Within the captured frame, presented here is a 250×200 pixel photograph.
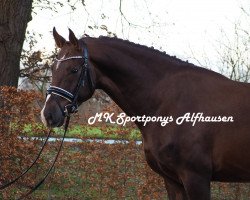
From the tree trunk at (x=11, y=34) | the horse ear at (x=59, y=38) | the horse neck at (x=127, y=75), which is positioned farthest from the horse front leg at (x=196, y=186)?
the tree trunk at (x=11, y=34)

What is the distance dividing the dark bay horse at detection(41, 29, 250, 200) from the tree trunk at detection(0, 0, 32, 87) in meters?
3.96

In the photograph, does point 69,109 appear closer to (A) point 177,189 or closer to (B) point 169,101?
(B) point 169,101

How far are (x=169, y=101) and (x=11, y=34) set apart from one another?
4608mm

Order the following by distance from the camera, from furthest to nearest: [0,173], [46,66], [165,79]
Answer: [46,66] < [0,173] < [165,79]

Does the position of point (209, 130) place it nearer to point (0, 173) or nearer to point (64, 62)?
point (64, 62)

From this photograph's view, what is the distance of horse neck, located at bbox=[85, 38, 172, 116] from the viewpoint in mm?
4273

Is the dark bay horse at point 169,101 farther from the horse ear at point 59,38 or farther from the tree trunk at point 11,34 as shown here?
the tree trunk at point 11,34

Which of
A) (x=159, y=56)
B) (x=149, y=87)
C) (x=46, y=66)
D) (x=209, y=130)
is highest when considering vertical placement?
(x=46, y=66)

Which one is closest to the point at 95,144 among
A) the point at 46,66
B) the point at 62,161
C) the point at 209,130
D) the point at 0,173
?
the point at 62,161

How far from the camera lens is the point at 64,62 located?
400 cm

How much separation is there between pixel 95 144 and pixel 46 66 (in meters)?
4.11

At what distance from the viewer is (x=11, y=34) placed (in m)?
7.90

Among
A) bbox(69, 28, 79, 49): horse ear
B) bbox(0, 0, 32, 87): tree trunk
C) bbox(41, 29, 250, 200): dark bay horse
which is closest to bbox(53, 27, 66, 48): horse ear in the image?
bbox(41, 29, 250, 200): dark bay horse

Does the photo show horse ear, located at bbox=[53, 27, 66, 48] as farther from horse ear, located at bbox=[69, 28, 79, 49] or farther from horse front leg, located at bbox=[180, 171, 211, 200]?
horse front leg, located at bbox=[180, 171, 211, 200]
